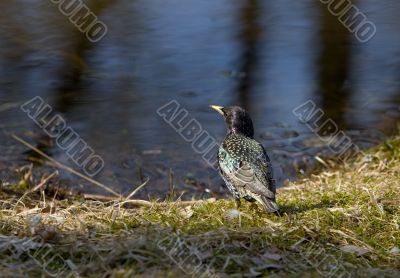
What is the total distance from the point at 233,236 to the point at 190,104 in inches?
192

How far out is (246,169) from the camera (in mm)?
4723

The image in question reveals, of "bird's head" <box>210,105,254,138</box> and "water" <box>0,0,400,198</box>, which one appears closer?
"bird's head" <box>210,105,254,138</box>

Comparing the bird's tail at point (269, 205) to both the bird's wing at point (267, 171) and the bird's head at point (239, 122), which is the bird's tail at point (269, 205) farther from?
the bird's head at point (239, 122)

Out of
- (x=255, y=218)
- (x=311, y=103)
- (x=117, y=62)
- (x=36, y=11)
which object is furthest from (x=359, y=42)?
(x=255, y=218)

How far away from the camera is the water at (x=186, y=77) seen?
25.1ft

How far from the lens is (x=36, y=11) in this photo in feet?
38.8

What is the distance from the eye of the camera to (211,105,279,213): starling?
4.55 m

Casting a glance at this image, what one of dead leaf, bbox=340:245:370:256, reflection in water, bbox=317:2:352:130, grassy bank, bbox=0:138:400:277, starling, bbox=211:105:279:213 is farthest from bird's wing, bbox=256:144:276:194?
reflection in water, bbox=317:2:352:130

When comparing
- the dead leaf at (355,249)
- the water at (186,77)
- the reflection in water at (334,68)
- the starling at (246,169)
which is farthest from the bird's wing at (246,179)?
the reflection in water at (334,68)

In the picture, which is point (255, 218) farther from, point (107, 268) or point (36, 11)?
point (36, 11)

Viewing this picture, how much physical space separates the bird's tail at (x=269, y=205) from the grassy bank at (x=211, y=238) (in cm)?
7

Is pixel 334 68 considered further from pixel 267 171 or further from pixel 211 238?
pixel 211 238

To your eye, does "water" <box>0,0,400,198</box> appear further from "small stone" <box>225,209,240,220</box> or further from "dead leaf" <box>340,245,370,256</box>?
"dead leaf" <box>340,245,370,256</box>

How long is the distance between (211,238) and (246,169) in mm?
819
